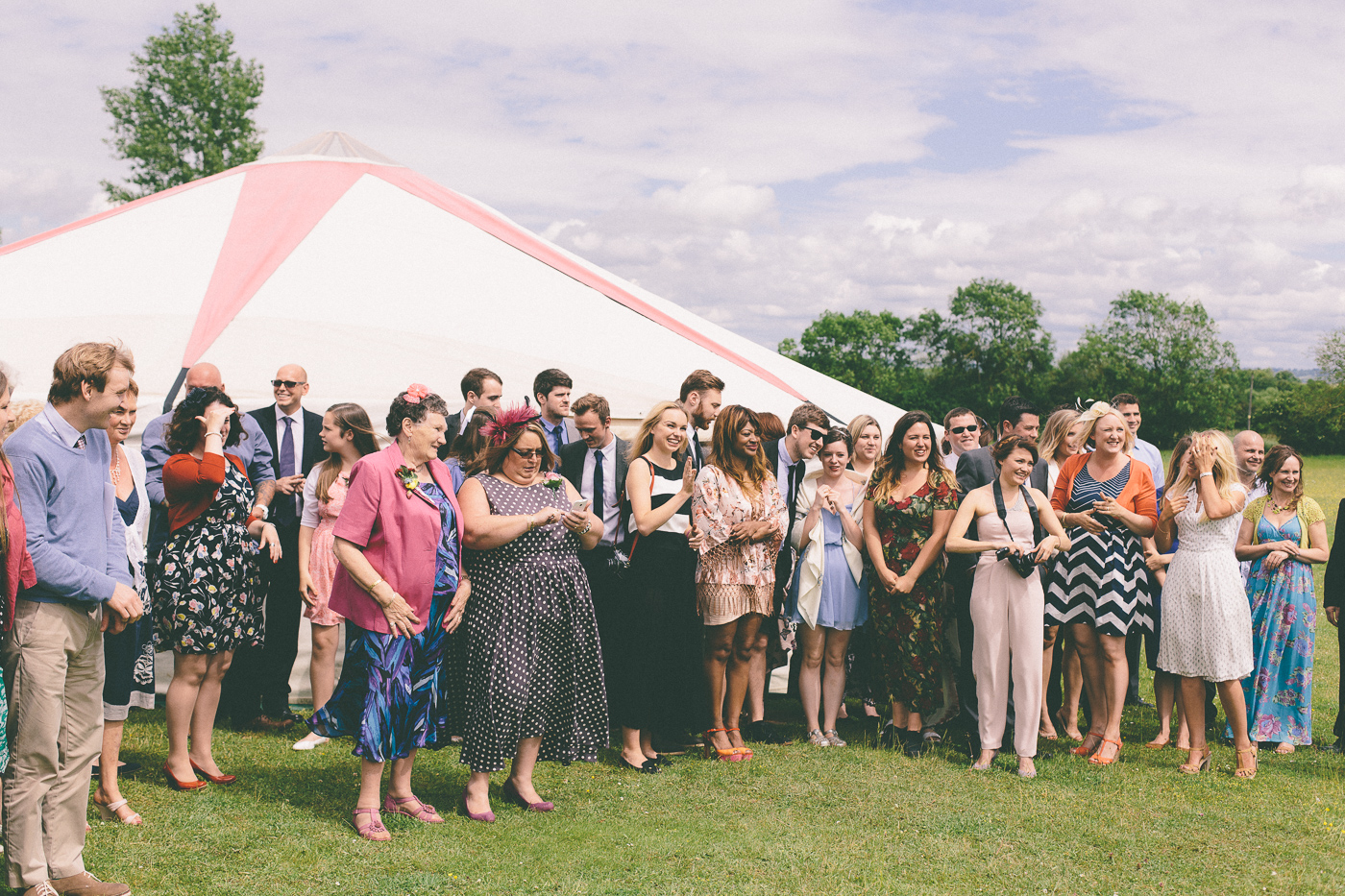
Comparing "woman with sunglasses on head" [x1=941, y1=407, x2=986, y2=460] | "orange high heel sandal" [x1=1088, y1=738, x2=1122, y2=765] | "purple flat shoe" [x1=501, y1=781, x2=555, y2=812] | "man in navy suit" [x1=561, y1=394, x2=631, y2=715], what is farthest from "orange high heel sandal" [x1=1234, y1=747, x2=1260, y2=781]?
"purple flat shoe" [x1=501, y1=781, x2=555, y2=812]

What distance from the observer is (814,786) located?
187 inches

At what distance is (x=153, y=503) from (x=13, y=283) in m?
3.48

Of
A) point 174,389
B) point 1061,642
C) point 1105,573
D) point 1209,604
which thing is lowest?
point 1061,642

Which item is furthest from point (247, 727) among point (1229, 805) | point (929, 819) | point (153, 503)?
point (1229, 805)

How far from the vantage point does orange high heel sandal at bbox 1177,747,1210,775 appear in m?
5.04

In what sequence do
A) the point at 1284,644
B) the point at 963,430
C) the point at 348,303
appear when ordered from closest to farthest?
the point at 1284,644 < the point at 963,430 < the point at 348,303

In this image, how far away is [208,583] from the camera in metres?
4.31

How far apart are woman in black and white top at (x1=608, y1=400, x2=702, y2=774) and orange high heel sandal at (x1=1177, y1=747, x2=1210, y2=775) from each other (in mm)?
2540

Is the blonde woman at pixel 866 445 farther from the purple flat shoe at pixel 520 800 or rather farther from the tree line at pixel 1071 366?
the tree line at pixel 1071 366

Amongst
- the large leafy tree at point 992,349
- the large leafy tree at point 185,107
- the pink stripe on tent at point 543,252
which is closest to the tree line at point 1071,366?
the large leafy tree at point 992,349

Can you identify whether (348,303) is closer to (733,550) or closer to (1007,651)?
(733,550)

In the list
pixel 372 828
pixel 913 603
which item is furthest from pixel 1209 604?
pixel 372 828

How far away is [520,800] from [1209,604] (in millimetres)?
3442

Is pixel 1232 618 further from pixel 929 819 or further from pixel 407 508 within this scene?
pixel 407 508
